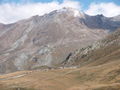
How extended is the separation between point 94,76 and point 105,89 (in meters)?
49.8

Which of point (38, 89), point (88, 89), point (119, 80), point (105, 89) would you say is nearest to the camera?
point (105, 89)

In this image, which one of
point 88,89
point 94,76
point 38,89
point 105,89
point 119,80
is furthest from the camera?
point 94,76

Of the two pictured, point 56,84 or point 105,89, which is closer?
point 105,89

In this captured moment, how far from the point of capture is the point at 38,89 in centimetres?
15925

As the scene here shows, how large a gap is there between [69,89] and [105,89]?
29.9 m

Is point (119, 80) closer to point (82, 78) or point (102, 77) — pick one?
point (102, 77)

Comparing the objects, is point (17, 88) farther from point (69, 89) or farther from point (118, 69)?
point (118, 69)

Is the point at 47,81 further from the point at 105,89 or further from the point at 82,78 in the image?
the point at 105,89

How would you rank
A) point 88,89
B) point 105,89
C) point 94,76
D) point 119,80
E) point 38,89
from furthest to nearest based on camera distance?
point 94,76 < point 38,89 < point 119,80 < point 88,89 < point 105,89

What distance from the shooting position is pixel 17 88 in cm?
16000

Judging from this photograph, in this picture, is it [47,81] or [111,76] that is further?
[47,81]

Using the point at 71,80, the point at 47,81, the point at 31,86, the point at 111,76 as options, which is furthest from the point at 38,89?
the point at 111,76

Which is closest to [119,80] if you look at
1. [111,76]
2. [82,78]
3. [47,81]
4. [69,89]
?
[111,76]

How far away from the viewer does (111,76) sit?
161000mm
